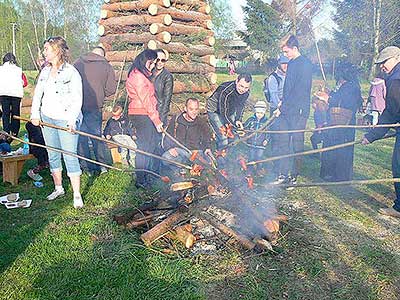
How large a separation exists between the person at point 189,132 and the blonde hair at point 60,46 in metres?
1.83

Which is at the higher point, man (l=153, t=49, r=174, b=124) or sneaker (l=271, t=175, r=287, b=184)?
man (l=153, t=49, r=174, b=124)

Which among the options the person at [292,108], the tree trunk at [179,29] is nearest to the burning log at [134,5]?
the tree trunk at [179,29]

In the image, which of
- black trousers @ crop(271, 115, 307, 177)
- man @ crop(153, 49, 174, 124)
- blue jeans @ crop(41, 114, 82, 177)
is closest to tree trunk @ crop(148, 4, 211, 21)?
man @ crop(153, 49, 174, 124)

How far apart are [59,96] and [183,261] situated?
2.48 m

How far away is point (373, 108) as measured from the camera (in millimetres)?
7688

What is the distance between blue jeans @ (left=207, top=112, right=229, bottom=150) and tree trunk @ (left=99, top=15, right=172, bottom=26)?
3.42 metres

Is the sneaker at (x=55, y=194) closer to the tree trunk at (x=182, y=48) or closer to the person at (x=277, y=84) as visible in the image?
the person at (x=277, y=84)

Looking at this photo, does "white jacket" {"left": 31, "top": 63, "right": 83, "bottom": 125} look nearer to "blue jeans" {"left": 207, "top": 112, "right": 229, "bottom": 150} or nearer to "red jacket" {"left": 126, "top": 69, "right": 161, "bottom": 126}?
"red jacket" {"left": 126, "top": 69, "right": 161, "bottom": 126}

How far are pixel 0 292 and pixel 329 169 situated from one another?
207 inches

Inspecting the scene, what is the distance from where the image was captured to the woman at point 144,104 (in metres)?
5.61

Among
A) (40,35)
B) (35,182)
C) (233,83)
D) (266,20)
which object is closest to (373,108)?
(233,83)

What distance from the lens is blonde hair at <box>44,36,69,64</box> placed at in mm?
4716

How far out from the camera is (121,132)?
24.5 feet

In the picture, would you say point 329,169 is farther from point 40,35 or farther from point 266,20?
point 266,20
